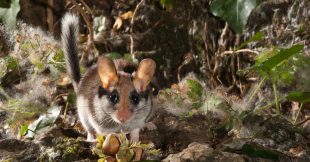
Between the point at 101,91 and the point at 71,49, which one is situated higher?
the point at 71,49

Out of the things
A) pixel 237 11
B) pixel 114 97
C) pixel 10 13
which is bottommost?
pixel 114 97

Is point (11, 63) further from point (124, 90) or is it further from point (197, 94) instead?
point (197, 94)

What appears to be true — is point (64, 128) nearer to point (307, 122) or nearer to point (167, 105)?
point (167, 105)

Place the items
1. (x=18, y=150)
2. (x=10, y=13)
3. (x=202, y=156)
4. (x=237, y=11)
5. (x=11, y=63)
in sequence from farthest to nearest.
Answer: (x=11, y=63) → (x=10, y=13) → (x=237, y=11) → (x=18, y=150) → (x=202, y=156)

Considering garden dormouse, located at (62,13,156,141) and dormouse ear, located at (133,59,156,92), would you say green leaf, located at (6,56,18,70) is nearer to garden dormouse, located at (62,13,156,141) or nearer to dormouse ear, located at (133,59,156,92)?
garden dormouse, located at (62,13,156,141)

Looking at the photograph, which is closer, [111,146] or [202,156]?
[111,146]

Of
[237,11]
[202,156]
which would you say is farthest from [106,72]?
[237,11]

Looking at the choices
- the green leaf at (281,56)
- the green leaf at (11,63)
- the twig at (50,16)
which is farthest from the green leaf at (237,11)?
the twig at (50,16)
